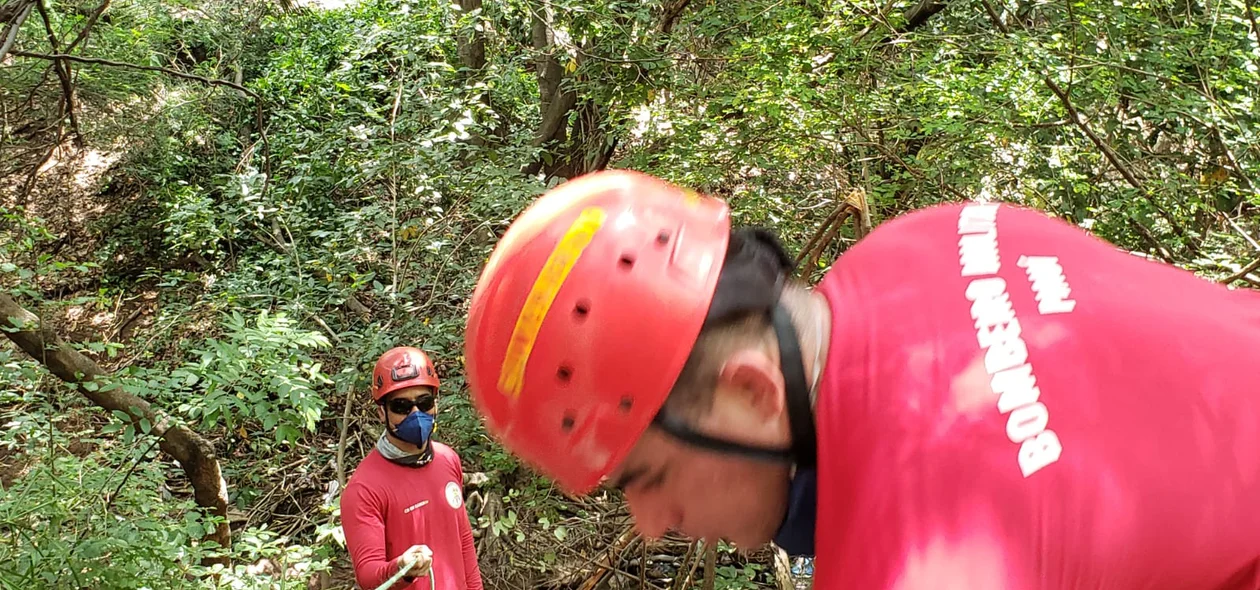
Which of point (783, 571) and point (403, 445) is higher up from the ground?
point (403, 445)

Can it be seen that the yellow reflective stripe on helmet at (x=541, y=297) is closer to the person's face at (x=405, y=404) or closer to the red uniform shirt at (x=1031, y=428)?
the red uniform shirt at (x=1031, y=428)

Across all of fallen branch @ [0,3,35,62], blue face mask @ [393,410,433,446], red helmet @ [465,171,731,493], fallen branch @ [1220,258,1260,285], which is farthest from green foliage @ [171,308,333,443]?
fallen branch @ [1220,258,1260,285]

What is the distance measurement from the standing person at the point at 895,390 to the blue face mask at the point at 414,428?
2.60 m

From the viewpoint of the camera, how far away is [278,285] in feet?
20.1

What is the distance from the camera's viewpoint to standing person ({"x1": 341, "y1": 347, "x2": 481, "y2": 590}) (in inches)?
137

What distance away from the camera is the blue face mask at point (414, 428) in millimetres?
3688

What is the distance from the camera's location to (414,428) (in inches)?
145

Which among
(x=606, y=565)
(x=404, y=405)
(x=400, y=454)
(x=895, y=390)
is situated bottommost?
(x=606, y=565)

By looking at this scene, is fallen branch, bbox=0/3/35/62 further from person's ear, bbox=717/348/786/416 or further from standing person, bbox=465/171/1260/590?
person's ear, bbox=717/348/786/416

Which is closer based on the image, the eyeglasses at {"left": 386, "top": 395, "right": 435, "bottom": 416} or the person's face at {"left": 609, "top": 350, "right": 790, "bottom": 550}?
the person's face at {"left": 609, "top": 350, "right": 790, "bottom": 550}

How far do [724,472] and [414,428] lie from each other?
280cm

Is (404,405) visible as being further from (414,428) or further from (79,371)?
(79,371)

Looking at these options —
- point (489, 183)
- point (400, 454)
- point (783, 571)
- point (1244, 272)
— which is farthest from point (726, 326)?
point (489, 183)

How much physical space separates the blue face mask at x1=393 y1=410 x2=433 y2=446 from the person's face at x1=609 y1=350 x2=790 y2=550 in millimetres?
2590
